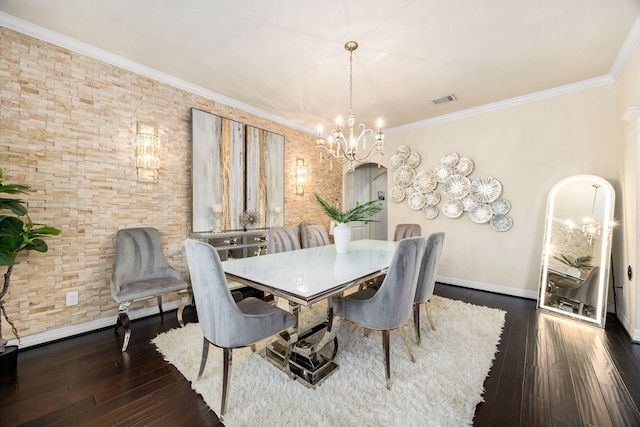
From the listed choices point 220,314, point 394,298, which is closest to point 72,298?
point 220,314

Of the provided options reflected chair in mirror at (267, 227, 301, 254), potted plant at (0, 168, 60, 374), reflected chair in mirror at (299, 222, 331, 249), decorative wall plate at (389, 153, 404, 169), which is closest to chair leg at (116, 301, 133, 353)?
potted plant at (0, 168, 60, 374)

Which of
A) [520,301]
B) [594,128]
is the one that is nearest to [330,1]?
[594,128]

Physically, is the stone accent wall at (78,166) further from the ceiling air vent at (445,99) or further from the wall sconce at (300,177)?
the ceiling air vent at (445,99)

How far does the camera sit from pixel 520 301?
340cm

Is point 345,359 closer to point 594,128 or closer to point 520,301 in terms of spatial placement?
point 520,301

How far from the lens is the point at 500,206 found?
12.1 feet

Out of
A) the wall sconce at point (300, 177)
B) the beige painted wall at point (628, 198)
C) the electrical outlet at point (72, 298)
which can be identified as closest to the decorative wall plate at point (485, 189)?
the beige painted wall at point (628, 198)

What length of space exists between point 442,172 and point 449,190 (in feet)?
1.07

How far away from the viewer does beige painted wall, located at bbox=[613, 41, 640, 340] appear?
2.37 metres

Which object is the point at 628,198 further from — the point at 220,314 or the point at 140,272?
the point at 140,272

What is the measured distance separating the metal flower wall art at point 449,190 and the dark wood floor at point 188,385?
176cm

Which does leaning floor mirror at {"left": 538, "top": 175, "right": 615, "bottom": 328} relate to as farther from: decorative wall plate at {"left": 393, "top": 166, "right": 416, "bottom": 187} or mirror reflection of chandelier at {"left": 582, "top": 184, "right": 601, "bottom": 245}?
decorative wall plate at {"left": 393, "top": 166, "right": 416, "bottom": 187}

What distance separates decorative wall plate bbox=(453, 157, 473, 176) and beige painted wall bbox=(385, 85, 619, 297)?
0.08 m

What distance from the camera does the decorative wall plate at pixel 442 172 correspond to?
13.5ft
